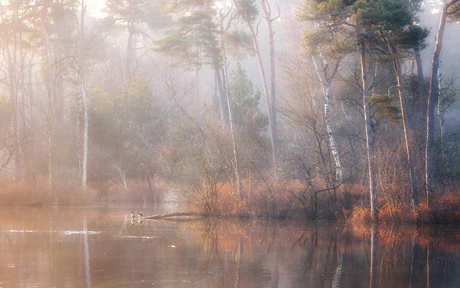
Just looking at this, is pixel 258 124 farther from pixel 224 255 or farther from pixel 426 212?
pixel 224 255

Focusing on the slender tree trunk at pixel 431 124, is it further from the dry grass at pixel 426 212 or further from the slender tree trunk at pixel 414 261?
the slender tree trunk at pixel 414 261

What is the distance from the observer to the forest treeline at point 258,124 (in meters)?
21.8

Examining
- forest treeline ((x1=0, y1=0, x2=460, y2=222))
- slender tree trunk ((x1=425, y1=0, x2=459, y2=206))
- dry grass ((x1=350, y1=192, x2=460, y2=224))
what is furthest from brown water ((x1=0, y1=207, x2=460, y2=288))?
forest treeline ((x1=0, y1=0, x2=460, y2=222))

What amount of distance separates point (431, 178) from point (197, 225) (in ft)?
33.4

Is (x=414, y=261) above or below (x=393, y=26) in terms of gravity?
below

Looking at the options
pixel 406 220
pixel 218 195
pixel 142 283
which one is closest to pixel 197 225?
pixel 218 195

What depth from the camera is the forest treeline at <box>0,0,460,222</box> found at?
2178 cm

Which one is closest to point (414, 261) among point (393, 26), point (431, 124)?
point (431, 124)

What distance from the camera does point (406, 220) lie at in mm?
21391

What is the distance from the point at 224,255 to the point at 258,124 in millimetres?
21329

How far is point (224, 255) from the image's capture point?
1489 centimetres

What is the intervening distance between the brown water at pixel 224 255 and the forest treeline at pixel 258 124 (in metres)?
2.91

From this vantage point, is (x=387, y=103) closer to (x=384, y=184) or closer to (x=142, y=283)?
(x=384, y=184)

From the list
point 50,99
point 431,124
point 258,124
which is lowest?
point 431,124
